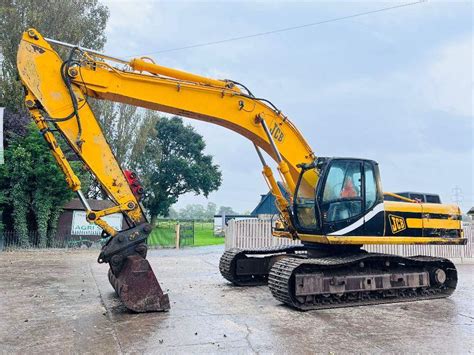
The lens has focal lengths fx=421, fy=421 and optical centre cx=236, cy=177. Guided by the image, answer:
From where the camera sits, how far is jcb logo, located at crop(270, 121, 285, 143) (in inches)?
297

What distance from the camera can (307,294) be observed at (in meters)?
6.54

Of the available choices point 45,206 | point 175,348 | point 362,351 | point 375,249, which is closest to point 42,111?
point 175,348

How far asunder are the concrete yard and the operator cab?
1.33 meters

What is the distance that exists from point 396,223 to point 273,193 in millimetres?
2249

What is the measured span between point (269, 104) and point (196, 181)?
92.5ft

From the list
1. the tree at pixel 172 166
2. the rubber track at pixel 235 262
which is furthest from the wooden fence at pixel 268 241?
the tree at pixel 172 166

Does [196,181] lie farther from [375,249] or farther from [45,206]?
[375,249]

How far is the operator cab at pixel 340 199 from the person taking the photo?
22.8ft

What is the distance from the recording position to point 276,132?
7.57m

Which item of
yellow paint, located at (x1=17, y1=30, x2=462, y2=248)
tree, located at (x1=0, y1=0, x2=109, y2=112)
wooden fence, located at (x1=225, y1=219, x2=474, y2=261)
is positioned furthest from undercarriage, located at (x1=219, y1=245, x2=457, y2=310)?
tree, located at (x1=0, y1=0, x2=109, y2=112)

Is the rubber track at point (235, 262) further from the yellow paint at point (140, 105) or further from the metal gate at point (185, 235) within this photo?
the metal gate at point (185, 235)

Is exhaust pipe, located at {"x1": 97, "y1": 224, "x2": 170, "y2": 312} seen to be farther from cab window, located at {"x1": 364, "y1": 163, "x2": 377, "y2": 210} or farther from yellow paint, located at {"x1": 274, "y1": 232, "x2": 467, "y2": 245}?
cab window, located at {"x1": 364, "y1": 163, "x2": 377, "y2": 210}

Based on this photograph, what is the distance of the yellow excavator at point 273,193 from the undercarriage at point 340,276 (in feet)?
0.06

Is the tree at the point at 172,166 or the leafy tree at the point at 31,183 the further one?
the tree at the point at 172,166
